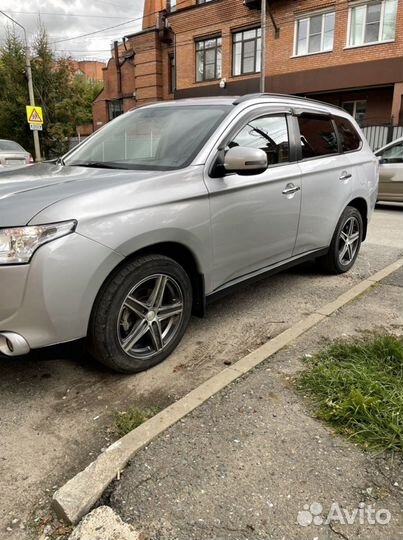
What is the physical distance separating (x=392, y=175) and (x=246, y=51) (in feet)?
47.0

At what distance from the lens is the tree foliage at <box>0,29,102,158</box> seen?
23891 millimetres

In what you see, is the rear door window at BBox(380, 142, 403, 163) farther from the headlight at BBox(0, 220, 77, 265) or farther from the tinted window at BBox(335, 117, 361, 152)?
the headlight at BBox(0, 220, 77, 265)

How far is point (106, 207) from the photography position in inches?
104

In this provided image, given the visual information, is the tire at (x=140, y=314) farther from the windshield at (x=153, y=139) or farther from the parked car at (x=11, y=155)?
the parked car at (x=11, y=155)

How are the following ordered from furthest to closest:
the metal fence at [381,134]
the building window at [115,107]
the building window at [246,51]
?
the building window at [115,107]
the building window at [246,51]
the metal fence at [381,134]

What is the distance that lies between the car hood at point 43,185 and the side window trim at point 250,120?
483mm

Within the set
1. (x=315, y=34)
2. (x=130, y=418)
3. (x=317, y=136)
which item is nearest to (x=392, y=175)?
(x=317, y=136)

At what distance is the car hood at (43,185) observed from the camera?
248 cm

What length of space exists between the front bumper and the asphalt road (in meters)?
0.17

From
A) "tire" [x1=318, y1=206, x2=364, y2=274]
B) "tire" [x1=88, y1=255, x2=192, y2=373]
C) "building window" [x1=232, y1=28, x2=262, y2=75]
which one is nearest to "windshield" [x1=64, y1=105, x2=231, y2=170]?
"tire" [x1=88, y1=255, x2=192, y2=373]

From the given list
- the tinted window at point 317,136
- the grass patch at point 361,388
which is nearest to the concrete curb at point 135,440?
the grass patch at point 361,388

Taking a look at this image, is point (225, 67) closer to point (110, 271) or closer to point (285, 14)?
point (285, 14)

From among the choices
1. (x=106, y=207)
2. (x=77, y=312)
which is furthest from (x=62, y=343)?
(x=106, y=207)

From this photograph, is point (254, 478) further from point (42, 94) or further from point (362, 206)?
point (42, 94)
